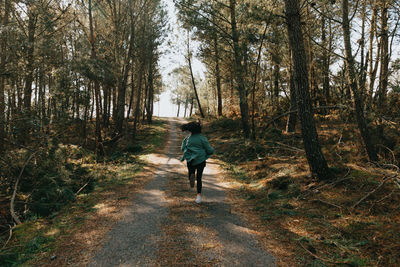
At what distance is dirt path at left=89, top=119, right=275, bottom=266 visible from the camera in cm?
339

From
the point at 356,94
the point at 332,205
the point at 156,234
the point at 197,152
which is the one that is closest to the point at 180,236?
the point at 156,234

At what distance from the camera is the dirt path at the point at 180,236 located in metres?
3.39

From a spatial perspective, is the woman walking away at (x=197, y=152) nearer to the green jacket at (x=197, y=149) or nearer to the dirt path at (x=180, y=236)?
the green jacket at (x=197, y=149)

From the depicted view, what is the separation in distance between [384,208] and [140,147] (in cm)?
1478

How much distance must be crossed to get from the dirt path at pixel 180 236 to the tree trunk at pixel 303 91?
9.11ft

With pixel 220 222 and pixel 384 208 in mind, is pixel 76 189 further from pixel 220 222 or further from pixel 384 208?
pixel 384 208

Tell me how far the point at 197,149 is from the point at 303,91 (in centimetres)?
336

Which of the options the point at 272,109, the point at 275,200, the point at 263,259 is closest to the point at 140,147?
the point at 272,109

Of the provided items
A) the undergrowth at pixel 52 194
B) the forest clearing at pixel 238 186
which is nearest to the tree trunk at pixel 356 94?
the forest clearing at pixel 238 186

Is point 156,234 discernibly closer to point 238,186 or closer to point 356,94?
point 238,186

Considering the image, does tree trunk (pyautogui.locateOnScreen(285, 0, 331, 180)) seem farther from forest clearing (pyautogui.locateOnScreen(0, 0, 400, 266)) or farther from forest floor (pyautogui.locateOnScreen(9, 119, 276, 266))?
forest floor (pyautogui.locateOnScreen(9, 119, 276, 266))

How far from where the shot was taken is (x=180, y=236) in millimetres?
4098

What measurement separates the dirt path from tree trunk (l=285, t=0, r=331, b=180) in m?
2.78

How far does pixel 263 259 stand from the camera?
134 inches
